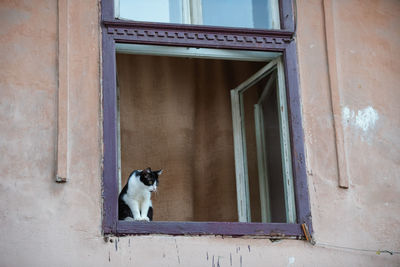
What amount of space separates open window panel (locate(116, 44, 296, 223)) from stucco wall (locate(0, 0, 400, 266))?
61 cm

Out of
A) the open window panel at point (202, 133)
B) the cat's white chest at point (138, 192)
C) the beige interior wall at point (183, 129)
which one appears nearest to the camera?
the cat's white chest at point (138, 192)

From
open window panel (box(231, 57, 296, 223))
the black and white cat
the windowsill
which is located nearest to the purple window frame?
the windowsill

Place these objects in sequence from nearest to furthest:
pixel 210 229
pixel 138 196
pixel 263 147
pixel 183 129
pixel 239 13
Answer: pixel 210 229
pixel 138 196
pixel 239 13
pixel 263 147
pixel 183 129

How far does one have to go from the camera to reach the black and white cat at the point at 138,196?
24.3 ft

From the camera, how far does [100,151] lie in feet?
22.3

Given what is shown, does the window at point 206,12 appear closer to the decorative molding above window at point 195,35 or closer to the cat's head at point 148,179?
the decorative molding above window at point 195,35

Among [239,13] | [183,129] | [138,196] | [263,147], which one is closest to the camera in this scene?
[138,196]

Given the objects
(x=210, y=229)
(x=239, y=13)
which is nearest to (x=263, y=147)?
(x=239, y=13)

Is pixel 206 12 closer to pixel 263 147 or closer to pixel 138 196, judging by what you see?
pixel 263 147

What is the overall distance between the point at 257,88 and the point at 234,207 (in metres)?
1.15

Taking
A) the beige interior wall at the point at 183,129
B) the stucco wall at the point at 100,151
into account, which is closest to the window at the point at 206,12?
the stucco wall at the point at 100,151

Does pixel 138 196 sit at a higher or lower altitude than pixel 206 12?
lower

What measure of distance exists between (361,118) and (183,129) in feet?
6.53

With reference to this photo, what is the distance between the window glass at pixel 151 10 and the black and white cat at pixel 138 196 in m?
1.27
